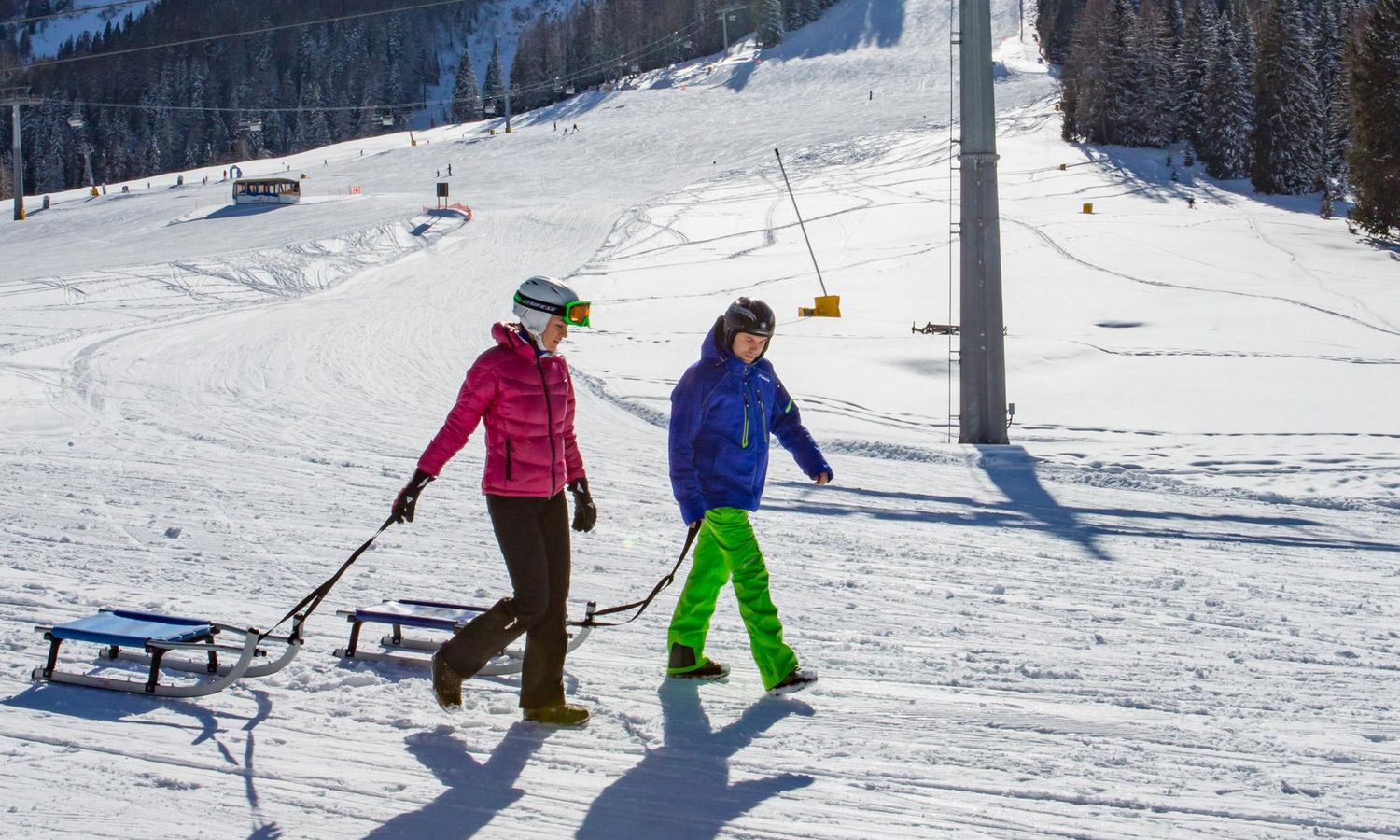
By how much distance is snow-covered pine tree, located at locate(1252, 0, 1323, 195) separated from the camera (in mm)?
43562

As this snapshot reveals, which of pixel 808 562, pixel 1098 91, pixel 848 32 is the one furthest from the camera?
pixel 848 32

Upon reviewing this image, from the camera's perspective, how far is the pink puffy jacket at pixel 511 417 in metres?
4.06

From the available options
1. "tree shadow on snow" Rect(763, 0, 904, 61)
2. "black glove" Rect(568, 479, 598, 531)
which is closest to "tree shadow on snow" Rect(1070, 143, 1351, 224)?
"black glove" Rect(568, 479, 598, 531)

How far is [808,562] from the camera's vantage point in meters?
6.79

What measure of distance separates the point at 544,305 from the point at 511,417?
40 centimetres

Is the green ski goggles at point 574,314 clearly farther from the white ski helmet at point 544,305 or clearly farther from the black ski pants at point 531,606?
the black ski pants at point 531,606

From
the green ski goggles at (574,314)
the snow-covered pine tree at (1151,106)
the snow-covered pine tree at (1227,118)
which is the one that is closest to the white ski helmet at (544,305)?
the green ski goggles at (574,314)

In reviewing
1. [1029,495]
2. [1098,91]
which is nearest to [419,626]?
[1029,495]

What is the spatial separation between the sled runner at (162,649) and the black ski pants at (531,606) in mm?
824

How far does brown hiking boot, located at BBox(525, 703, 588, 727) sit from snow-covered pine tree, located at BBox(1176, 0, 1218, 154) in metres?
50.5

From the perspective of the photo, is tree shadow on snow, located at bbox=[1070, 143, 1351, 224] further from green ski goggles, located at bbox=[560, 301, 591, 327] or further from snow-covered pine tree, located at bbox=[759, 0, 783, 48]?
snow-covered pine tree, located at bbox=[759, 0, 783, 48]

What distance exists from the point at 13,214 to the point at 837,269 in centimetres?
3241

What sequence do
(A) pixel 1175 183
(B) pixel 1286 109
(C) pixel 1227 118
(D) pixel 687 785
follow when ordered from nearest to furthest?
(D) pixel 687 785, (A) pixel 1175 183, (B) pixel 1286 109, (C) pixel 1227 118

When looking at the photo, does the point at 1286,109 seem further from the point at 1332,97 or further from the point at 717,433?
the point at 717,433
